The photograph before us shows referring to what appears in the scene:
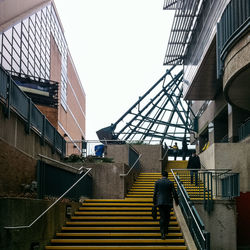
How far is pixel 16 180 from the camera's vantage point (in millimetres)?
13148

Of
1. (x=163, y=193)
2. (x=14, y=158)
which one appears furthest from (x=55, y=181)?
(x=163, y=193)

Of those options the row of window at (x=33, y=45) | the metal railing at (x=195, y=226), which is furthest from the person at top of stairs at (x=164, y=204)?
the row of window at (x=33, y=45)

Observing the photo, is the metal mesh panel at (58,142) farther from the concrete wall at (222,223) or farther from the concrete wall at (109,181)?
the concrete wall at (222,223)

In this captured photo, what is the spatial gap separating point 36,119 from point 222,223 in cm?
718

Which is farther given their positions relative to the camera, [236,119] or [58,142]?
[236,119]

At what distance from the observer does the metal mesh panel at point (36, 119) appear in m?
17.0

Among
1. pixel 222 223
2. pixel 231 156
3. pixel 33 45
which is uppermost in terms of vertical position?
pixel 33 45

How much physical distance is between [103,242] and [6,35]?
73.8 ft

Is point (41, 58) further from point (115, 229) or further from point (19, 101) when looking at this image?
point (115, 229)

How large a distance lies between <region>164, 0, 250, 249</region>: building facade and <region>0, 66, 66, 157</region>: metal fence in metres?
6.60

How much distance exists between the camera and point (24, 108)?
1582 centimetres

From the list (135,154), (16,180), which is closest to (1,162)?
(16,180)

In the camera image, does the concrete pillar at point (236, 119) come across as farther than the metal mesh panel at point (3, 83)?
Yes

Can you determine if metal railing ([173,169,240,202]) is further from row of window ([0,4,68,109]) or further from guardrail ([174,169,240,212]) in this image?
row of window ([0,4,68,109])
